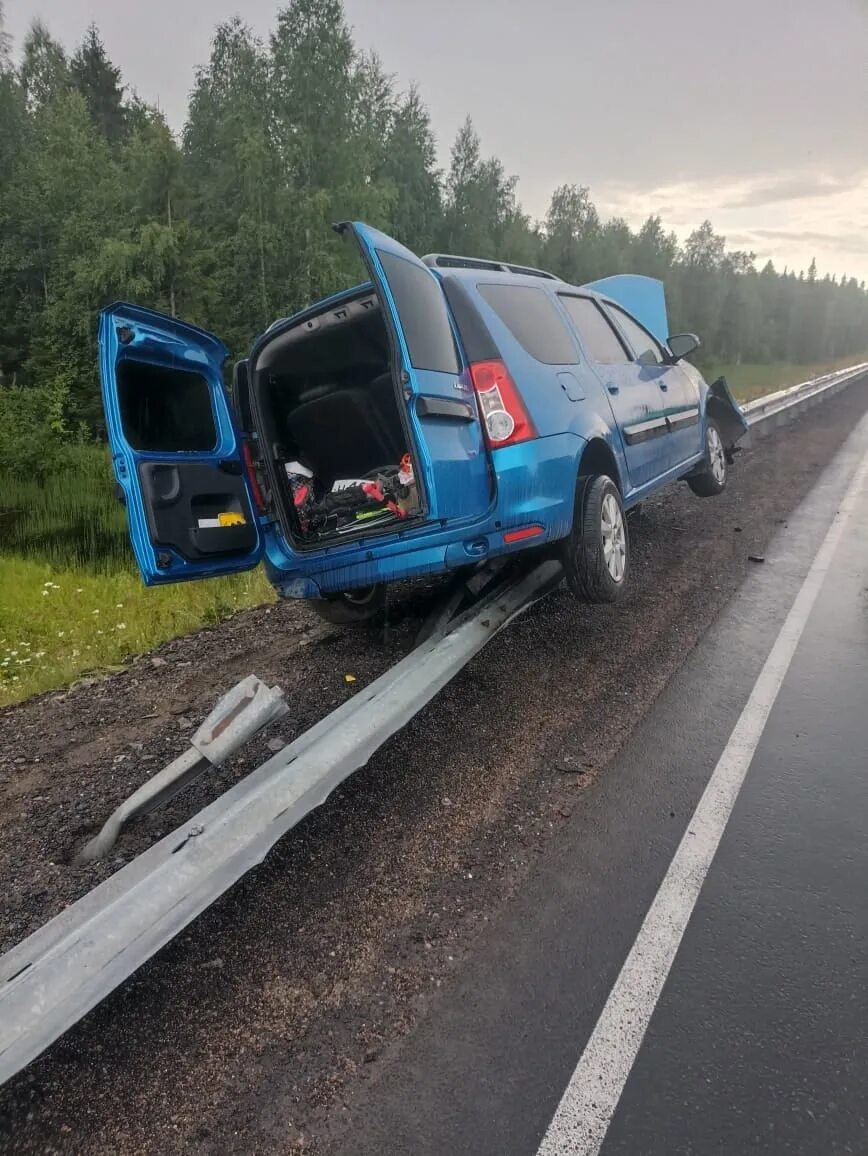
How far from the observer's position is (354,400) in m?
4.45

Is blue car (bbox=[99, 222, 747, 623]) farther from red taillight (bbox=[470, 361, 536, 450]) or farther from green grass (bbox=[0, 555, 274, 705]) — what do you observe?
green grass (bbox=[0, 555, 274, 705])

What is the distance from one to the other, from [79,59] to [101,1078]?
162 feet

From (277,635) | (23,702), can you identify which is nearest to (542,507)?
(277,635)

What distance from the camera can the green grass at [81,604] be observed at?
5426mm

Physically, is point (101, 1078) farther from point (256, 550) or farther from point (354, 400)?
point (354, 400)

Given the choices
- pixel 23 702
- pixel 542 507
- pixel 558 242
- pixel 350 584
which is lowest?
pixel 23 702

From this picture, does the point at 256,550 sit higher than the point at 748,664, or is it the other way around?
the point at 256,550

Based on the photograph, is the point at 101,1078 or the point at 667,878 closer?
the point at 101,1078

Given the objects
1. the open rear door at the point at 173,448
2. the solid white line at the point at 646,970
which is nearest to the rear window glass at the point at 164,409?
the open rear door at the point at 173,448

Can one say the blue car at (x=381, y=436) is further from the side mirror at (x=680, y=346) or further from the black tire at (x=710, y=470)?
the black tire at (x=710, y=470)

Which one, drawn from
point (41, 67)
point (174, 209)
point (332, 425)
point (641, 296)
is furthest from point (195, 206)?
point (332, 425)

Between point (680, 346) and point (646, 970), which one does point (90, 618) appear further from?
point (646, 970)

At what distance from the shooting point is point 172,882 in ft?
6.46

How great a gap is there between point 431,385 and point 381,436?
3.93ft
